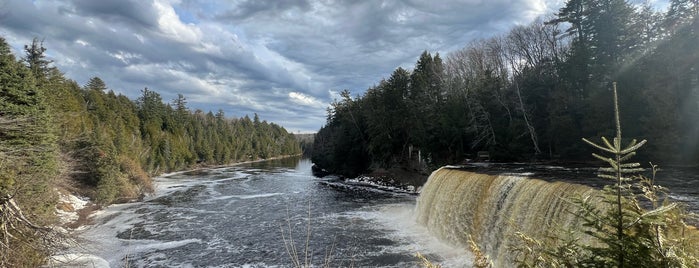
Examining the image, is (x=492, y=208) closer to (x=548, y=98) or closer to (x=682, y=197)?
(x=682, y=197)

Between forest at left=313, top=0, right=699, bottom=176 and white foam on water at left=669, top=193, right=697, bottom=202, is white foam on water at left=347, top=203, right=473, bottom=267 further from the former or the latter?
forest at left=313, top=0, right=699, bottom=176

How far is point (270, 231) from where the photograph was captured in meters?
17.7

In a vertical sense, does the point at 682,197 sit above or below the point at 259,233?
above

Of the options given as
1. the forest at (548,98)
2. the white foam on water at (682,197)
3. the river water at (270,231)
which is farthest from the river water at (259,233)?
the forest at (548,98)

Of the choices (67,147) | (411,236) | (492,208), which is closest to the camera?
(492,208)

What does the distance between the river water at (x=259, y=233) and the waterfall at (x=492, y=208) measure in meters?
0.86

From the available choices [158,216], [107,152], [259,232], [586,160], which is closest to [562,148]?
[586,160]

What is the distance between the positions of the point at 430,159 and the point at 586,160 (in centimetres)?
1450

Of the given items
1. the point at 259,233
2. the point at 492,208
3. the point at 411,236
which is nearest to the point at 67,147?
the point at 259,233

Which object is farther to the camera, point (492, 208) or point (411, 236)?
point (411, 236)

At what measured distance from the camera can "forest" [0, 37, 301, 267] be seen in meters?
7.76

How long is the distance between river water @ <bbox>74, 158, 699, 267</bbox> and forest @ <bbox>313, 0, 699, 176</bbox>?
663 centimetres

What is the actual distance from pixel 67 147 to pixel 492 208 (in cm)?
3133

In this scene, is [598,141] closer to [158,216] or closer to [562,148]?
[562,148]
